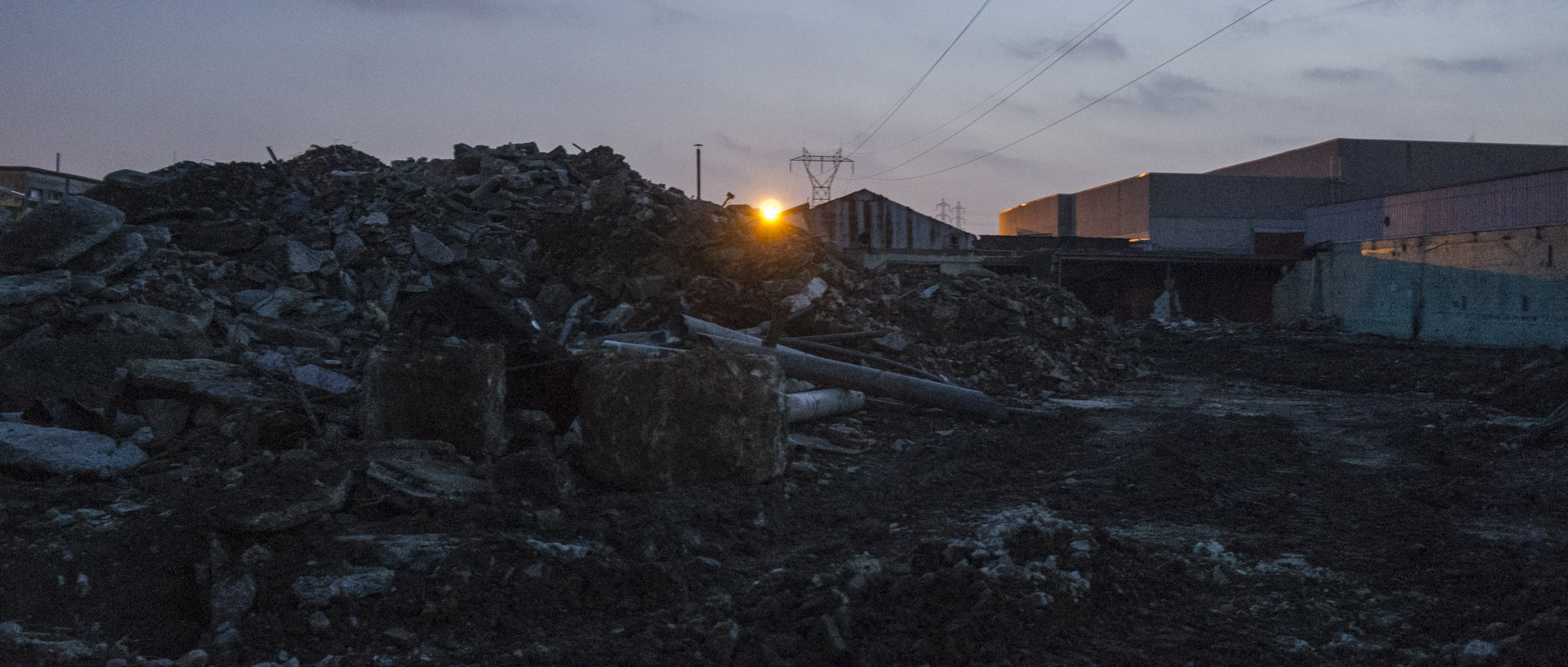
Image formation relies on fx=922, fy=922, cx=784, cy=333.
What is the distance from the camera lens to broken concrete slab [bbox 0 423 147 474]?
4.97 metres

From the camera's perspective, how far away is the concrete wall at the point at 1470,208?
21.7 meters

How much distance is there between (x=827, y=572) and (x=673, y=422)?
1.75 meters

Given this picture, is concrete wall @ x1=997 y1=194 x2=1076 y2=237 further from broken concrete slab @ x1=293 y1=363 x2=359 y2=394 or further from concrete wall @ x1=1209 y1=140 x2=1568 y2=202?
broken concrete slab @ x1=293 y1=363 x2=359 y2=394

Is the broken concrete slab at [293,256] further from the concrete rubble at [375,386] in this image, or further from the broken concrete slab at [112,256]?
the broken concrete slab at [112,256]

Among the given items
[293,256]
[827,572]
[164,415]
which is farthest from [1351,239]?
[164,415]

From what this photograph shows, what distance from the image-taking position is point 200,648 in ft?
10.9

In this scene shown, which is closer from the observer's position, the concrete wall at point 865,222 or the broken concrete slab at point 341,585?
the broken concrete slab at point 341,585

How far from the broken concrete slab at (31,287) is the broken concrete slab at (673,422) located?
500 cm

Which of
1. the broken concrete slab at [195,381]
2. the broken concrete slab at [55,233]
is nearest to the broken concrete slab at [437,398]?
the broken concrete slab at [195,381]

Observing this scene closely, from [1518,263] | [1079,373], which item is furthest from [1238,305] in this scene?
[1079,373]

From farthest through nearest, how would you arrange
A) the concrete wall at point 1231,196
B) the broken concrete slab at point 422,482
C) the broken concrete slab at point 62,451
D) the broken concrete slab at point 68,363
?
the concrete wall at point 1231,196 < the broken concrete slab at point 68,363 < the broken concrete slab at point 62,451 < the broken concrete slab at point 422,482

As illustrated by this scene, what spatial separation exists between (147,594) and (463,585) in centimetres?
129

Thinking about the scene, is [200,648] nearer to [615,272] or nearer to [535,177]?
[615,272]

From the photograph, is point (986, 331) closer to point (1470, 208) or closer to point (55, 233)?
point (55, 233)
